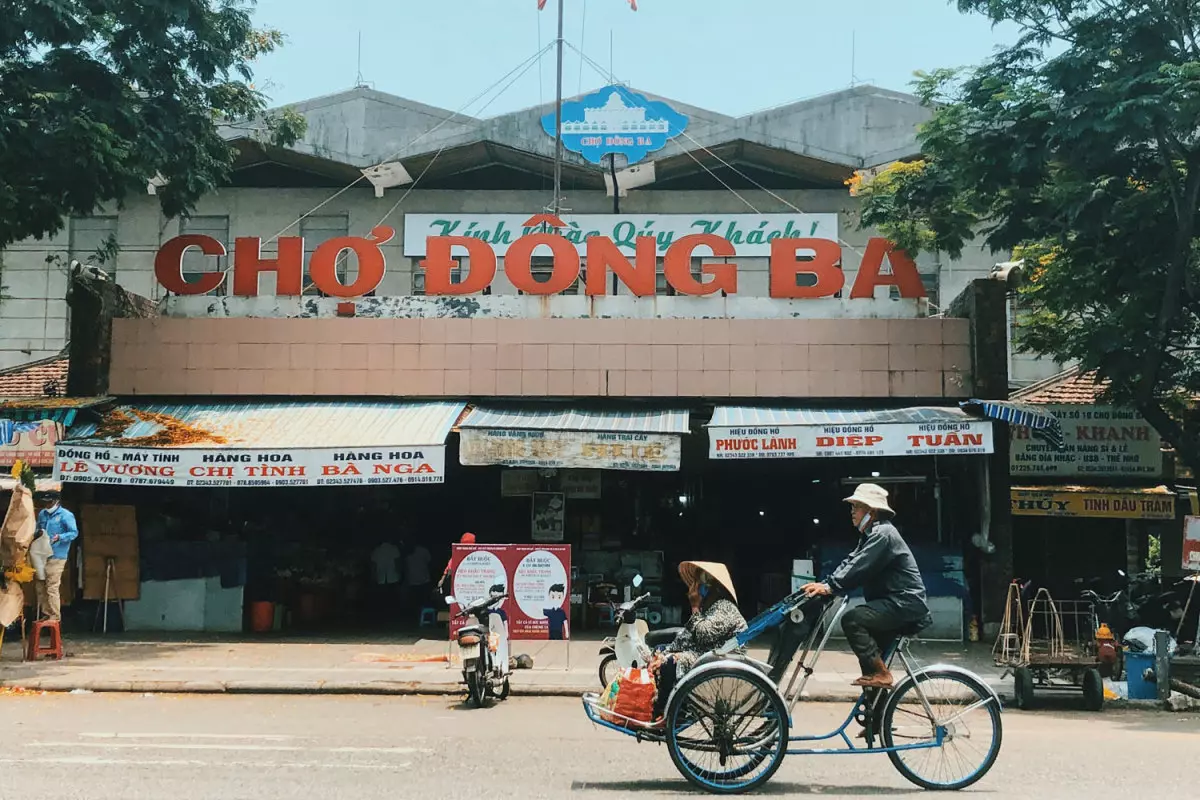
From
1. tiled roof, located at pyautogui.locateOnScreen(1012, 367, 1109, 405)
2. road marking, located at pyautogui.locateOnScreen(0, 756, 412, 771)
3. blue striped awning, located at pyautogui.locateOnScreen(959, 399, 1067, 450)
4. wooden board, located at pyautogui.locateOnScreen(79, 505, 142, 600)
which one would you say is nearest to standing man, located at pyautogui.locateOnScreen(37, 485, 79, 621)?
wooden board, located at pyautogui.locateOnScreen(79, 505, 142, 600)

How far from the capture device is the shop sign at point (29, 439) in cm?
1464

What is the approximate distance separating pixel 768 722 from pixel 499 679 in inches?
175

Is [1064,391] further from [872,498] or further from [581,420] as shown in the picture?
[872,498]

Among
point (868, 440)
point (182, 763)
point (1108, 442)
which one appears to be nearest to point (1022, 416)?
point (868, 440)

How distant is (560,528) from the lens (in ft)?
54.2

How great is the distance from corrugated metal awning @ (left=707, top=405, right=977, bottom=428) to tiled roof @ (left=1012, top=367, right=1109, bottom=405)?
603 centimetres

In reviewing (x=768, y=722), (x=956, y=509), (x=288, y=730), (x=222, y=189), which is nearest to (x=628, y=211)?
(x=222, y=189)

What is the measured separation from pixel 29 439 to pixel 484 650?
27.2ft

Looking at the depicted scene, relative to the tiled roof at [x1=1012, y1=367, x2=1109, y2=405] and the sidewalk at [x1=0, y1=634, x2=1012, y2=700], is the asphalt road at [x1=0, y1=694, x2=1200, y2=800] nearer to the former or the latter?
the sidewalk at [x1=0, y1=634, x2=1012, y2=700]

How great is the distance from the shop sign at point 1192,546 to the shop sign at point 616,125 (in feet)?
42.3

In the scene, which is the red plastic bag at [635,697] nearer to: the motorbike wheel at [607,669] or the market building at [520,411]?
the motorbike wheel at [607,669]

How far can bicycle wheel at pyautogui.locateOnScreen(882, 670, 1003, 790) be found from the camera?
6543 mm

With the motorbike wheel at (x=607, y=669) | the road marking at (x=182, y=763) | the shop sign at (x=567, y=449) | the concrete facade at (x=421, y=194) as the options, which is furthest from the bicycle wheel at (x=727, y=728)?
the concrete facade at (x=421, y=194)

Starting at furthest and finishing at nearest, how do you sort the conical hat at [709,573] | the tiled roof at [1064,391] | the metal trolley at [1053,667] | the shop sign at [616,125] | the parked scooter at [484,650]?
1. the shop sign at [616,125]
2. the tiled roof at [1064,391]
3. the metal trolley at [1053,667]
4. the parked scooter at [484,650]
5. the conical hat at [709,573]
